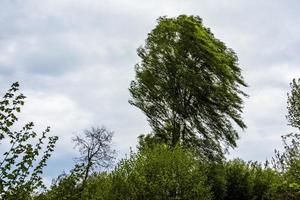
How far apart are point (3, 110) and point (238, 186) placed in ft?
79.1

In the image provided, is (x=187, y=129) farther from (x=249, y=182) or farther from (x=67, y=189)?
(x=67, y=189)

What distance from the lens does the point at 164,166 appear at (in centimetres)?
2625

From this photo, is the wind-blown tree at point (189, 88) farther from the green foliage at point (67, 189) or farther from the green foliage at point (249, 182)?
the green foliage at point (67, 189)

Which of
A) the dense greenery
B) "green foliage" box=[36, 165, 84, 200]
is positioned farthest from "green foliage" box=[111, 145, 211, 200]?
"green foliage" box=[36, 165, 84, 200]

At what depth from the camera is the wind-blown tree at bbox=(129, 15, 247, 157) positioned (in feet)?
115

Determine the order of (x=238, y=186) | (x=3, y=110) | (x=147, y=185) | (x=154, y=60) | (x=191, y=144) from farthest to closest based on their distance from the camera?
(x=154, y=60)
(x=191, y=144)
(x=238, y=186)
(x=147, y=185)
(x=3, y=110)

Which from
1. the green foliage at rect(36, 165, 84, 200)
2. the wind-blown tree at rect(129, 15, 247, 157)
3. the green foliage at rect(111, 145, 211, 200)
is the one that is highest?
the wind-blown tree at rect(129, 15, 247, 157)

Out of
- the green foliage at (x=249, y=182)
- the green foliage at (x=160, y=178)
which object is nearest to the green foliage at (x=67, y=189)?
the green foliage at (x=160, y=178)

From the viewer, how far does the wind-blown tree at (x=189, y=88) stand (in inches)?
1384

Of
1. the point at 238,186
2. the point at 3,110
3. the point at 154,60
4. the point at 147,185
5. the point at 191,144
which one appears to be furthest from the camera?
the point at 154,60

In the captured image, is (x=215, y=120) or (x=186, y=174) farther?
(x=215, y=120)

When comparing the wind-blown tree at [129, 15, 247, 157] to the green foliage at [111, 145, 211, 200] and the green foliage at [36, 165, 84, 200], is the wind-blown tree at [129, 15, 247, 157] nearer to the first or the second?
the green foliage at [111, 145, 211, 200]

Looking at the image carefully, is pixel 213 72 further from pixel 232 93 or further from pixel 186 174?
pixel 186 174

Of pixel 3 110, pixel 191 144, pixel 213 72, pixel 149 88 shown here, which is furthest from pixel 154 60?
pixel 3 110
